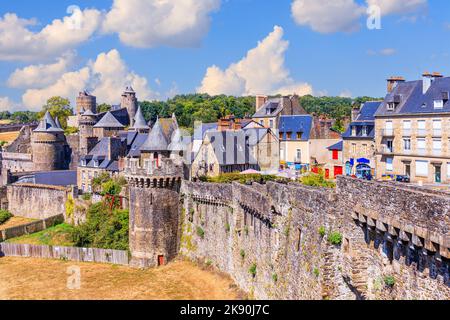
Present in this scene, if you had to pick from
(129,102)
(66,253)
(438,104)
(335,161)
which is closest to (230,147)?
(335,161)

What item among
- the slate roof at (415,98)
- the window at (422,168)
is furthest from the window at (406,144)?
the slate roof at (415,98)

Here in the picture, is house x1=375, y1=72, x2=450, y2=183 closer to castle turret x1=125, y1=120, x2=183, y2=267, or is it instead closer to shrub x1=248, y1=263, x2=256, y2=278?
castle turret x1=125, y1=120, x2=183, y2=267

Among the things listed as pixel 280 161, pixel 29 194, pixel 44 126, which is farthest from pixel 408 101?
pixel 44 126

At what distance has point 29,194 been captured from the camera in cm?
5456

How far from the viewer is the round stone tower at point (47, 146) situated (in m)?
67.6

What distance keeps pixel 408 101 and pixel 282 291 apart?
27.3m

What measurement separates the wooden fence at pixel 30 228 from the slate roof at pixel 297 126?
27242mm

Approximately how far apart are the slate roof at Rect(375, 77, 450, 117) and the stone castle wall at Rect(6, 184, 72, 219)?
32.5 meters

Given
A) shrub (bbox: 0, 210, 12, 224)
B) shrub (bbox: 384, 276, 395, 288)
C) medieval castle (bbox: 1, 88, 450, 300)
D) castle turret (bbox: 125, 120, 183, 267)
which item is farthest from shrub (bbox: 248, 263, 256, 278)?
shrub (bbox: 0, 210, 12, 224)

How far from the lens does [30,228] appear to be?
47.5 metres

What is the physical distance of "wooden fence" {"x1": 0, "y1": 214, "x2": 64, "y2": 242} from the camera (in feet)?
152

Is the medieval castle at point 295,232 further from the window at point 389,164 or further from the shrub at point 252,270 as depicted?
the window at point 389,164

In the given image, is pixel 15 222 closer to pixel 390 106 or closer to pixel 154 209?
pixel 154 209
